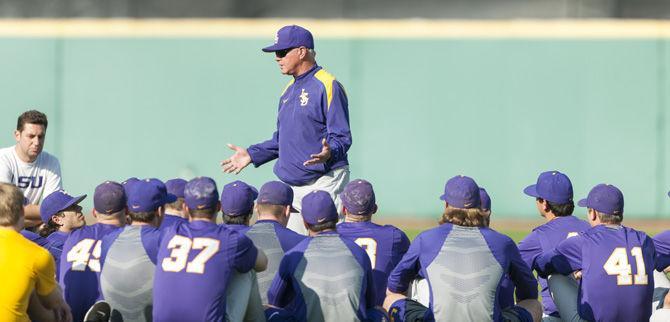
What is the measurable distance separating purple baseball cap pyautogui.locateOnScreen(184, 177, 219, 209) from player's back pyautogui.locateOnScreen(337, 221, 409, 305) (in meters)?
1.19

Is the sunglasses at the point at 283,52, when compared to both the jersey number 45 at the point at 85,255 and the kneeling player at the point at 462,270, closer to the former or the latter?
the kneeling player at the point at 462,270

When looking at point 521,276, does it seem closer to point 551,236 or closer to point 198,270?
point 551,236

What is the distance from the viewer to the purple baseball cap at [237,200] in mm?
8539

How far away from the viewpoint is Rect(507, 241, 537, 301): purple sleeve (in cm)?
786

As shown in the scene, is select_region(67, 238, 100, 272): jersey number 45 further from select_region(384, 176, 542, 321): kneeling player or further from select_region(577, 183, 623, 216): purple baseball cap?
select_region(577, 183, 623, 216): purple baseball cap

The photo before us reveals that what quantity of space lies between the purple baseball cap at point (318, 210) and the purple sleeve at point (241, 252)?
604 millimetres

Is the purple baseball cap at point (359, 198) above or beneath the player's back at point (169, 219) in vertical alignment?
above

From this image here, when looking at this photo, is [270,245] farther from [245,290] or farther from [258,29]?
[258,29]

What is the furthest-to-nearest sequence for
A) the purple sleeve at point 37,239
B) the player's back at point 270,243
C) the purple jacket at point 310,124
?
the purple jacket at point 310,124 → the purple sleeve at point 37,239 → the player's back at point 270,243

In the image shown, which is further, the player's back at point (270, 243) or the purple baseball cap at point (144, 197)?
the player's back at point (270, 243)

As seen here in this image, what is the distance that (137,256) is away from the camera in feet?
25.7

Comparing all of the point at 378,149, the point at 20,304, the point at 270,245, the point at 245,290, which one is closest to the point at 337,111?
the point at 270,245

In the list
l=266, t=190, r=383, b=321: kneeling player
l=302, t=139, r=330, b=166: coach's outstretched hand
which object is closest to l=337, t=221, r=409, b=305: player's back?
l=266, t=190, r=383, b=321: kneeling player

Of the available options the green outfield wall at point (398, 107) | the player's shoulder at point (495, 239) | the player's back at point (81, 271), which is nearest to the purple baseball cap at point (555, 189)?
the player's shoulder at point (495, 239)
